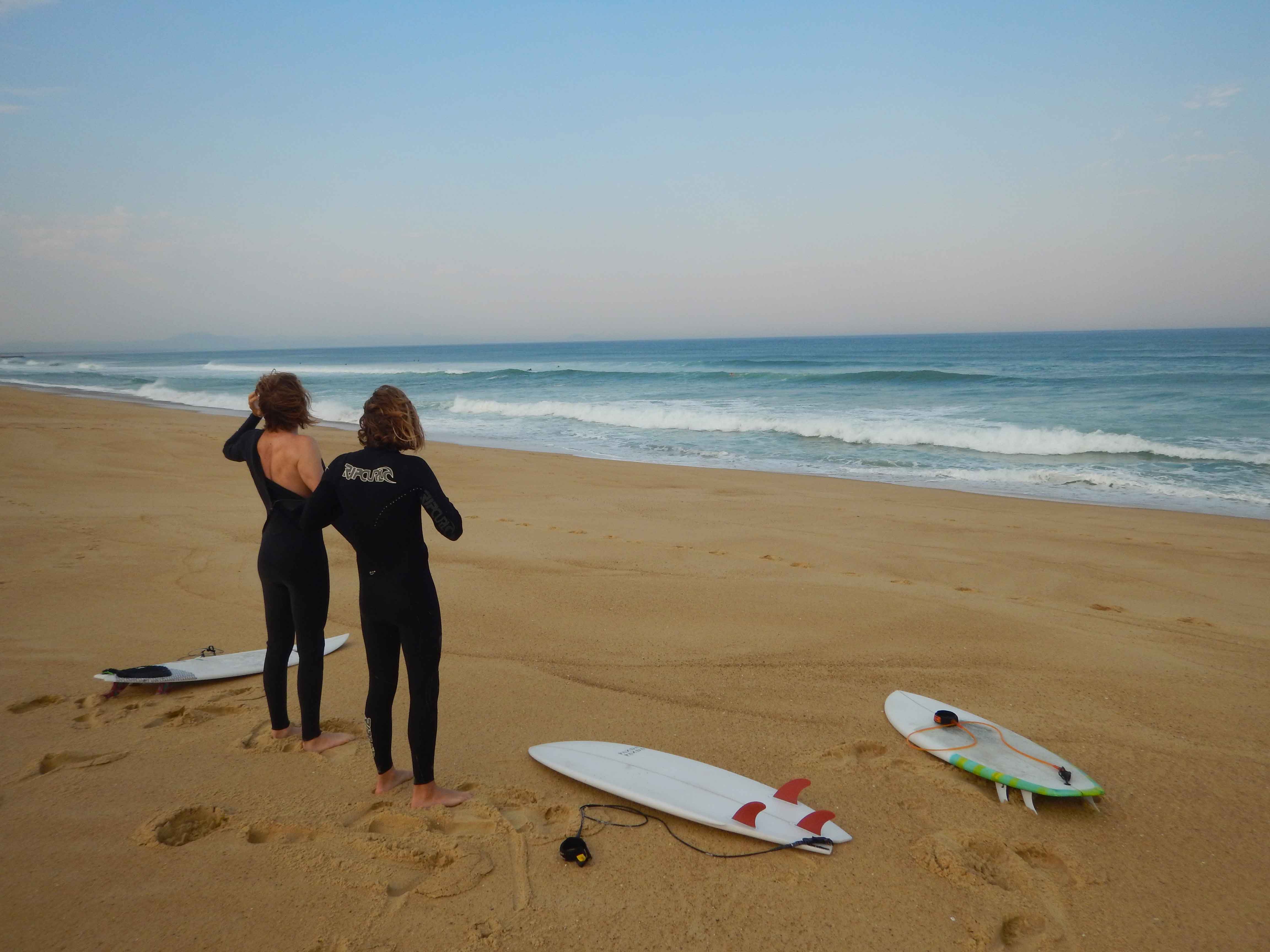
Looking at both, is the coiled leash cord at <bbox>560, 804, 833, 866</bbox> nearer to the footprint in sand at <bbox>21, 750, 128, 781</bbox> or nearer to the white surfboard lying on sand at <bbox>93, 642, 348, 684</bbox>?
the white surfboard lying on sand at <bbox>93, 642, 348, 684</bbox>

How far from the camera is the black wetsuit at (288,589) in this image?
286 centimetres

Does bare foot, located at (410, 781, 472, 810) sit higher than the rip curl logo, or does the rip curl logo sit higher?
the rip curl logo

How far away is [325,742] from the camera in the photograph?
313 cm

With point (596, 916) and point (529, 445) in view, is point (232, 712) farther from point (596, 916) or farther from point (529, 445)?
point (529, 445)

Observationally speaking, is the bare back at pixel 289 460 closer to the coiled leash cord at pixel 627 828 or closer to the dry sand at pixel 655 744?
the dry sand at pixel 655 744

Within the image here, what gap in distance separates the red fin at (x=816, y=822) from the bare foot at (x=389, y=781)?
1.56 m

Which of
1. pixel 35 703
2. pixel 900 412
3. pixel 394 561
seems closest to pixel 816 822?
pixel 394 561

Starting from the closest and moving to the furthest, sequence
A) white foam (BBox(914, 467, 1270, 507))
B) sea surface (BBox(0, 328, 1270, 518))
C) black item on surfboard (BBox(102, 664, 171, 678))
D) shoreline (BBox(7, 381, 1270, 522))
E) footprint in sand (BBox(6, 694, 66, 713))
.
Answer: footprint in sand (BBox(6, 694, 66, 713)) < black item on surfboard (BBox(102, 664, 171, 678)) < shoreline (BBox(7, 381, 1270, 522)) < white foam (BBox(914, 467, 1270, 507)) < sea surface (BBox(0, 328, 1270, 518))

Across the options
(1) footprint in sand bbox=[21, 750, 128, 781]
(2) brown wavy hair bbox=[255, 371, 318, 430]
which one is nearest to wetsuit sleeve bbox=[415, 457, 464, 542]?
(2) brown wavy hair bbox=[255, 371, 318, 430]

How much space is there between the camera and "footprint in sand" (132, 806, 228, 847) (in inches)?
96.3

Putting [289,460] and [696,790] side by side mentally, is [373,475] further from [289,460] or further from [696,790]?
[696,790]

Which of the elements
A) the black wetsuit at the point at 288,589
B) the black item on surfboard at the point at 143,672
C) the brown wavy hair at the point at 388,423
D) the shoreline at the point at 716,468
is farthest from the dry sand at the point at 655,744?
the shoreline at the point at 716,468

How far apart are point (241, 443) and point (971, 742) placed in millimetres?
3435

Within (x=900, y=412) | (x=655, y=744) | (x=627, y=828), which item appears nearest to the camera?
(x=627, y=828)
